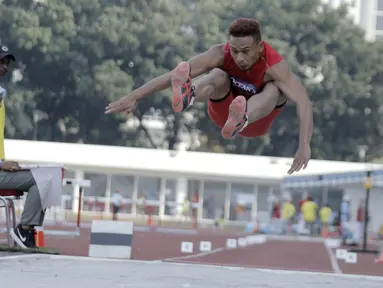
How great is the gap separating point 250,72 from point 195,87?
1.84ft

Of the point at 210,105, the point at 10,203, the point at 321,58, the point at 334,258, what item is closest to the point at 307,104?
the point at 210,105

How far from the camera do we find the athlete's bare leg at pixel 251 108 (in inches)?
308

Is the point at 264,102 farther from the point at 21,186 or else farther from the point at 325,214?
the point at 325,214

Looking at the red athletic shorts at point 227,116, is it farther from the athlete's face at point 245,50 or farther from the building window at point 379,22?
the building window at point 379,22

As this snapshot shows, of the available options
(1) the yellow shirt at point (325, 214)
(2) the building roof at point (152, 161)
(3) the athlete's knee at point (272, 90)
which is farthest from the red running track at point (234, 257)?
(2) the building roof at point (152, 161)

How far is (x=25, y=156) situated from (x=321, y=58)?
20115 millimetres

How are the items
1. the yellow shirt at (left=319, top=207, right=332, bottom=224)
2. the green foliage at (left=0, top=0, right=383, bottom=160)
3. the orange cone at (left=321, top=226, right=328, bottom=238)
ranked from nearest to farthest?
1. the yellow shirt at (left=319, top=207, right=332, bottom=224)
2. the orange cone at (left=321, top=226, right=328, bottom=238)
3. the green foliage at (left=0, top=0, right=383, bottom=160)

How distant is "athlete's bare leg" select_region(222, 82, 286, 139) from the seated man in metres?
3.03

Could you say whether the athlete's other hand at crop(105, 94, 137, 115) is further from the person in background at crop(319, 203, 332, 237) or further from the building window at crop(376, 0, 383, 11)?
the building window at crop(376, 0, 383, 11)

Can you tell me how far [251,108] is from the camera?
8164 mm

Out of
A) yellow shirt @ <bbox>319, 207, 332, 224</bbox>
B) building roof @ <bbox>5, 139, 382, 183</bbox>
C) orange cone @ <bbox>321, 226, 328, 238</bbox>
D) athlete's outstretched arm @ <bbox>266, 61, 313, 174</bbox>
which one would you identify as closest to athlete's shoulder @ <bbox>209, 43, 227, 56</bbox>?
athlete's outstretched arm @ <bbox>266, 61, 313, 174</bbox>

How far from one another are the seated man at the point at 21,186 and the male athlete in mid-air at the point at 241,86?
251 cm

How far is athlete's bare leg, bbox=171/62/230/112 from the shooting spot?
7.76 meters

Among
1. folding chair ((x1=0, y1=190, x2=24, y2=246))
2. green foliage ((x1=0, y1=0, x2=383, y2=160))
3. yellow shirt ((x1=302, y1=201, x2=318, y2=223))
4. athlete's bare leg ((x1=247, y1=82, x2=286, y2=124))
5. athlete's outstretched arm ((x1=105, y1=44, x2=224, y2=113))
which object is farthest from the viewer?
green foliage ((x1=0, y1=0, x2=383, y2=160))
